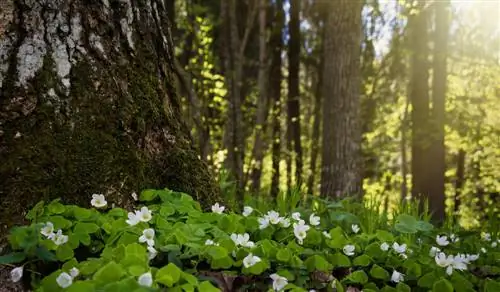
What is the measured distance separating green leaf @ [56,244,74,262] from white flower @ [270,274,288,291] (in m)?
0.69

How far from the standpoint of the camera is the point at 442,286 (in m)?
1.88

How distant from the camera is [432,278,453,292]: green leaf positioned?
187cm

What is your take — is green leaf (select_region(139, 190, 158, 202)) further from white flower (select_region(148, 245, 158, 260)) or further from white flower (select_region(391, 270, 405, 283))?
white flower (select_region(391, 270, 405, 283))

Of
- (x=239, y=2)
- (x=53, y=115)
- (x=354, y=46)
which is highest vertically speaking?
(x=239, y=2)

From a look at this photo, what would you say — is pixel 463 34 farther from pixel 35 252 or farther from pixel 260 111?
pixel 35 252

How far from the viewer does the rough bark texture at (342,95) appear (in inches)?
240

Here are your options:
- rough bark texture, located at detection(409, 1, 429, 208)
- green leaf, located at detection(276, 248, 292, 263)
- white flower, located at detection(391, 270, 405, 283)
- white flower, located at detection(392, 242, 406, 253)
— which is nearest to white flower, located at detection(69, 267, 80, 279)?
green leaf, located at detection(276, 248, 292, 263)

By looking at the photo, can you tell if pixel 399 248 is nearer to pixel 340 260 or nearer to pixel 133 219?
pixel 340 260

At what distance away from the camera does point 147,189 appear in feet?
7.99

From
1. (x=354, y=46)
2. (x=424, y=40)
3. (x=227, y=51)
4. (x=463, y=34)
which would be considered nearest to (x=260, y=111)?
(x=227, y=51)

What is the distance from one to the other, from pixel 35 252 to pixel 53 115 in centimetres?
77

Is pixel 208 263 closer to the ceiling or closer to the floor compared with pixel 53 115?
closer to the floor

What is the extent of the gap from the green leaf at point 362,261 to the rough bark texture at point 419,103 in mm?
7706

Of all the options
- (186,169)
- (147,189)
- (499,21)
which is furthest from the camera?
(499,21)
